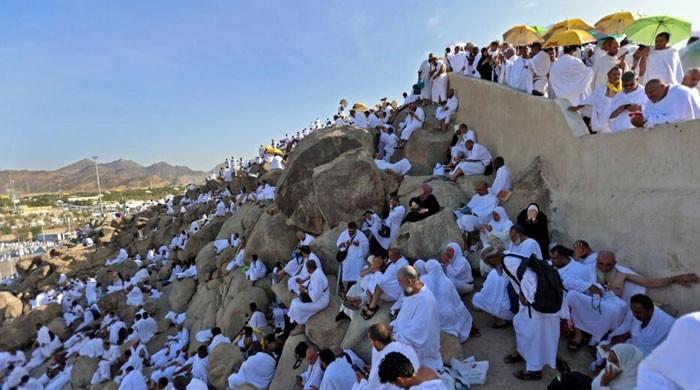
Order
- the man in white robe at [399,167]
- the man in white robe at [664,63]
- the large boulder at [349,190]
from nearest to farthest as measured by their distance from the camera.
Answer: the man in white robe at [664,63]
the large boulder at [349,190]
the man in white robe at [399,167]

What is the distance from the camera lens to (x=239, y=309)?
34.8ft

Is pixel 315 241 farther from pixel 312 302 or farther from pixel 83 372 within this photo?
pixel 83 372

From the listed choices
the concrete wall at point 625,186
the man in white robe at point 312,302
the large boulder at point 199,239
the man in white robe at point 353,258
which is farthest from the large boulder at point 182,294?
the concrete wall at point 625,186

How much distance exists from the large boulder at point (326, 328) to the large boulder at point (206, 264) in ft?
25.2

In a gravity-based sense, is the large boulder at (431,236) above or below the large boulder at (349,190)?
below

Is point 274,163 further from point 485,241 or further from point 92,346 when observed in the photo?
point 485,241

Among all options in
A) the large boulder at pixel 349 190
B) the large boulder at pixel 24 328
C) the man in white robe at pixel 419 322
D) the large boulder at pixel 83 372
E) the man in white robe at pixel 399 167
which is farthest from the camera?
the large boulder at pixel 24 328

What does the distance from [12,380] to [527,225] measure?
53.4 ft

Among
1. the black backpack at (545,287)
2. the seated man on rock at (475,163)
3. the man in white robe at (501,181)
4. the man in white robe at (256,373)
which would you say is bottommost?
the man in white robe at (256,373)


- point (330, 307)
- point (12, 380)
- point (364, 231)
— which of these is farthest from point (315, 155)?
point (12, 380)

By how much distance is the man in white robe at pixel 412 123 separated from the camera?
1271 cm

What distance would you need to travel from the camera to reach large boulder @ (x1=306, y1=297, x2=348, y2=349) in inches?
278

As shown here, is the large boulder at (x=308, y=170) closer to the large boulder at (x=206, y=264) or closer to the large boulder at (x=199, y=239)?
the large boulder at (x=206, y=264)

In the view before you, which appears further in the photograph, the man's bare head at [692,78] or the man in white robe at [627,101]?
the man in white robe at [627,101]
